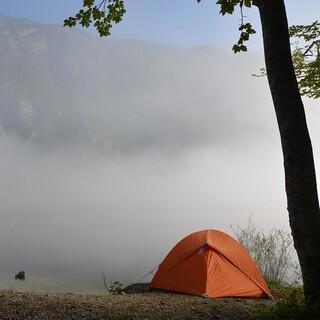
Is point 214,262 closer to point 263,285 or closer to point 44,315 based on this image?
point 263,285

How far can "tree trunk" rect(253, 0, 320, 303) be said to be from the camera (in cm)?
739

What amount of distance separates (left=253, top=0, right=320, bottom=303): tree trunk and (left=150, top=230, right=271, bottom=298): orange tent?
16.2 feet

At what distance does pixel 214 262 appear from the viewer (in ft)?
42.0

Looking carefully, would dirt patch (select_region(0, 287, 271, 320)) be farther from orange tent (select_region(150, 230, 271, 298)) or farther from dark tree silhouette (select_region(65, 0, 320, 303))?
orange tent (select_region(150, 230, 271, 298))

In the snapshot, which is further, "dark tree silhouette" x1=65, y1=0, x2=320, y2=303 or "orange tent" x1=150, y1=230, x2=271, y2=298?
"orange tent" x1=150, y1=230, x2=271, y2=298

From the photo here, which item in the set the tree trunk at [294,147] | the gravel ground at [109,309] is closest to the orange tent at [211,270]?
the gravel ground at [109,309]

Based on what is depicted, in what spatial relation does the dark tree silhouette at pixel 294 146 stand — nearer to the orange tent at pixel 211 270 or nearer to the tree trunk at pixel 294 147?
the tree trunk at pixel 294 147

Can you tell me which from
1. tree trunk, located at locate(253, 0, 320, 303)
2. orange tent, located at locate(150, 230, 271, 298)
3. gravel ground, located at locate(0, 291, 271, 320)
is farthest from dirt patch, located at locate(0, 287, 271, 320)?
orange tent, located at locate(150, 230, 271, 298)

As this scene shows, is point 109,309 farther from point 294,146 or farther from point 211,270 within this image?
point 211,270

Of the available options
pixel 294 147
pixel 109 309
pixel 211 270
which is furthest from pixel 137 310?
pixel 211 270

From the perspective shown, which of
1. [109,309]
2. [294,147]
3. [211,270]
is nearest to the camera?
[294,147]

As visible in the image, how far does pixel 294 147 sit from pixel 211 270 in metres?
5.83

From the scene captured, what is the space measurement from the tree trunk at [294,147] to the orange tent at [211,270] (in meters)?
4.94

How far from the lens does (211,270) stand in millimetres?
12594
